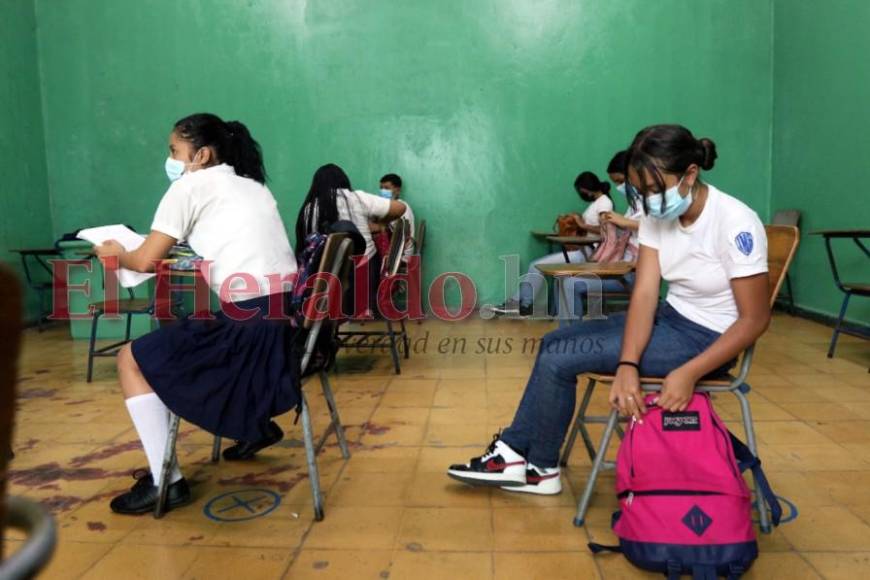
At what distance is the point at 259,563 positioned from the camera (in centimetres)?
168

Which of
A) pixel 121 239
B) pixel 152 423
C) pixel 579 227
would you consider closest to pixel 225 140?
pixel 121 239

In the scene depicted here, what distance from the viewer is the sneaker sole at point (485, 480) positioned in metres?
1.98

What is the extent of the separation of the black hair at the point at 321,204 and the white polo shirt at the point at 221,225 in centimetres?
155

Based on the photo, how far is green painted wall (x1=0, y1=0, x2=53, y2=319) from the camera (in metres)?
5.35

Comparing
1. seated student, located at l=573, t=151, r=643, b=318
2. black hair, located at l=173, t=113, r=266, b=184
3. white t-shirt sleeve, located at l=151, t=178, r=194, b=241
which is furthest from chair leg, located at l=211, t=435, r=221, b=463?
seated student, located at l=573, t=151, r=643, b=318

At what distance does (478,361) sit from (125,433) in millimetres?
2000

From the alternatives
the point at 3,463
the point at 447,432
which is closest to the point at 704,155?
the point at 447,432

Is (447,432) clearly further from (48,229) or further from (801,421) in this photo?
(48,229)

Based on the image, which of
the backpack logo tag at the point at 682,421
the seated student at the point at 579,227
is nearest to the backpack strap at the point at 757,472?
the backpack logo tag at the point at 682,421

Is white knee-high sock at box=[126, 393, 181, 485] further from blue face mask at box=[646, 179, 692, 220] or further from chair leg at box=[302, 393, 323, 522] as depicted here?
blue face mask at box=[646, 179, 692, 220]

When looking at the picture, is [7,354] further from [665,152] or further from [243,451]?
[243,451]

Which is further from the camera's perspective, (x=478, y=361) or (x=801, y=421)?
(x=478, y=361)

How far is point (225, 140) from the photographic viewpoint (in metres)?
2.07

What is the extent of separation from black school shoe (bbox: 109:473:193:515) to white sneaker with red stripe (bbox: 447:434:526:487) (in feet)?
2.74
